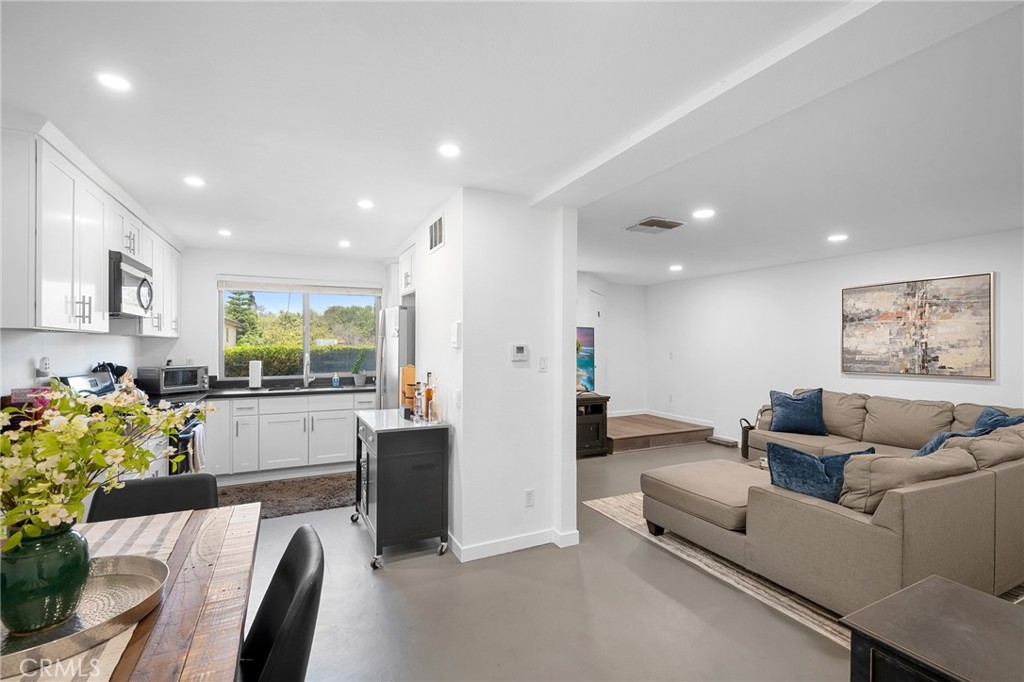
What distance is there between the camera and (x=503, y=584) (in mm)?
2834

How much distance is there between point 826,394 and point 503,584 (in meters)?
4.60

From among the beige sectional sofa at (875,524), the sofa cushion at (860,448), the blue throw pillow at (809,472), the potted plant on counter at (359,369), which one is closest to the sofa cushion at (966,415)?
the sofa cushion at (860,448)

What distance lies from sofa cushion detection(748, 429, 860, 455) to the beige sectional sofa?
1761 millimetres

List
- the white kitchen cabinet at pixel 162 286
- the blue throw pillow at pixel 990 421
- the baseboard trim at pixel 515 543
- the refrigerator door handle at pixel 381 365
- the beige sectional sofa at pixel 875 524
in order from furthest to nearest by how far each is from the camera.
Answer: the refrigerator door handle at pixel 381 365, the white kitchen cabinet at pixel 162 286, the blue throw pillow at pixel 990 421, the baseboard trim at pixel 515 543, the beige sectional sofa at pixel 875 524

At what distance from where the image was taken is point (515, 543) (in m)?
3.31

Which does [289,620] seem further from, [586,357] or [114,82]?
[586,357]

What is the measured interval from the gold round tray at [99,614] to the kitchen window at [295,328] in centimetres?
446

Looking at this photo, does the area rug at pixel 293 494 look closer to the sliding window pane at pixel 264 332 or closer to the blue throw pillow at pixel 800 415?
the sliding window pane at pixel 264 332

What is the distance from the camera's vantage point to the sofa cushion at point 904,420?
14.5 ft

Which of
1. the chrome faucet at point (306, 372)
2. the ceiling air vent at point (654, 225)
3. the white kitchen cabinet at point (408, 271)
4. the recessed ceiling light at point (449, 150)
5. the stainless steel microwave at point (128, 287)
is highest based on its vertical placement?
the ceiling air vent at point (654, 225)

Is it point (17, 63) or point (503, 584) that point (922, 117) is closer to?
point (503, 584)

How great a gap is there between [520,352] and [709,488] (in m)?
1.62

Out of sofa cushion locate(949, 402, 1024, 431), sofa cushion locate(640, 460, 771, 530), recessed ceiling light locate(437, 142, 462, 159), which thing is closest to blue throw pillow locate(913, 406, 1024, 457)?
sofa cushion locate(949, 402, 1024, 431)

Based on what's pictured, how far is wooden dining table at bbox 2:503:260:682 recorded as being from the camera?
0.96 m
